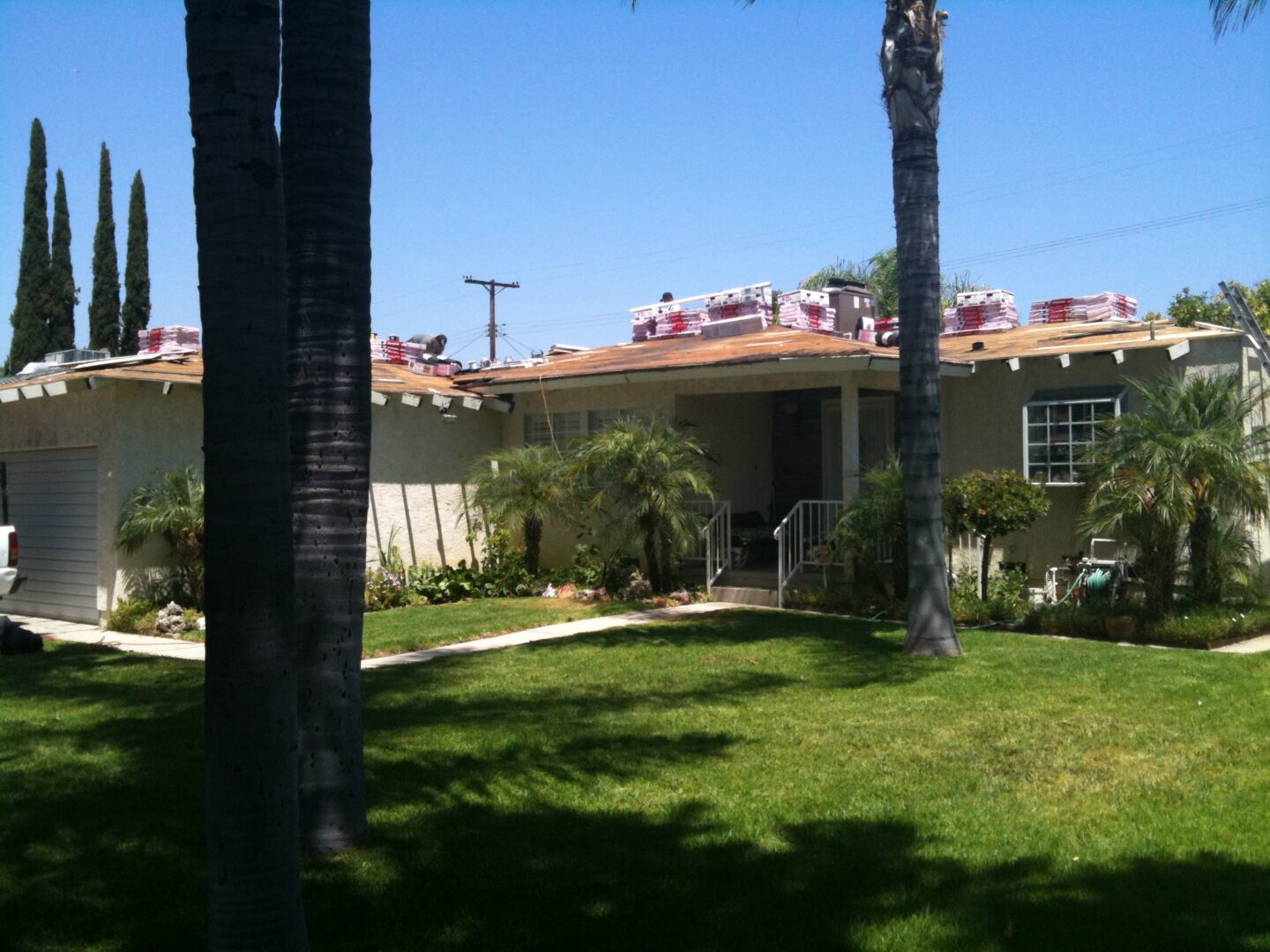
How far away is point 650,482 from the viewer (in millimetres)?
14828

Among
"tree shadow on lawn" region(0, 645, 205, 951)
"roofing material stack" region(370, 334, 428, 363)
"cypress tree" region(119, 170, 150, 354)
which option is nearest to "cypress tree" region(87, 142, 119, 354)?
"cypress tree" region(119, 170, 150, 354)

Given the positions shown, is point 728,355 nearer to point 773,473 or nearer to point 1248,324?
point 773,473

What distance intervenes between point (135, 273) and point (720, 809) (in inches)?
1358

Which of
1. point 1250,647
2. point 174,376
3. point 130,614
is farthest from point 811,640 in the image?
point 174,376

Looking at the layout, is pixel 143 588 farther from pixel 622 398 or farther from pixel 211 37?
pixel 211 37

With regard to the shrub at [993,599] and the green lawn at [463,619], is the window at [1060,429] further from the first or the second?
the green lawn at [463,619]

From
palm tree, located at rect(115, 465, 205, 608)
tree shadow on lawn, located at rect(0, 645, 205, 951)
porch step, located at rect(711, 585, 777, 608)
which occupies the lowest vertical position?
tree shadow on lawn, located at rect(0, 645, 205, 951)

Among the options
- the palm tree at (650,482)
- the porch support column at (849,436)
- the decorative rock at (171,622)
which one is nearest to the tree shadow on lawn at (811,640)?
the palm tree at (650,482)

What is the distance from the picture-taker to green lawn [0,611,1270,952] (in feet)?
15.5

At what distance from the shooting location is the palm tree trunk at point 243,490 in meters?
3.60

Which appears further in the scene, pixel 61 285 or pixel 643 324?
pixel 61 285

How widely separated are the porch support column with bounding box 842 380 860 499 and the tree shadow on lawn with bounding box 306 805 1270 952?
28.9 feet

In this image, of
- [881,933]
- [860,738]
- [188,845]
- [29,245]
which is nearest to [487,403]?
[860,738]

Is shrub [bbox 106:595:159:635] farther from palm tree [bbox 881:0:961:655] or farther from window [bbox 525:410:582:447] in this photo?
palm tree [bbox 881:0:961:655]
